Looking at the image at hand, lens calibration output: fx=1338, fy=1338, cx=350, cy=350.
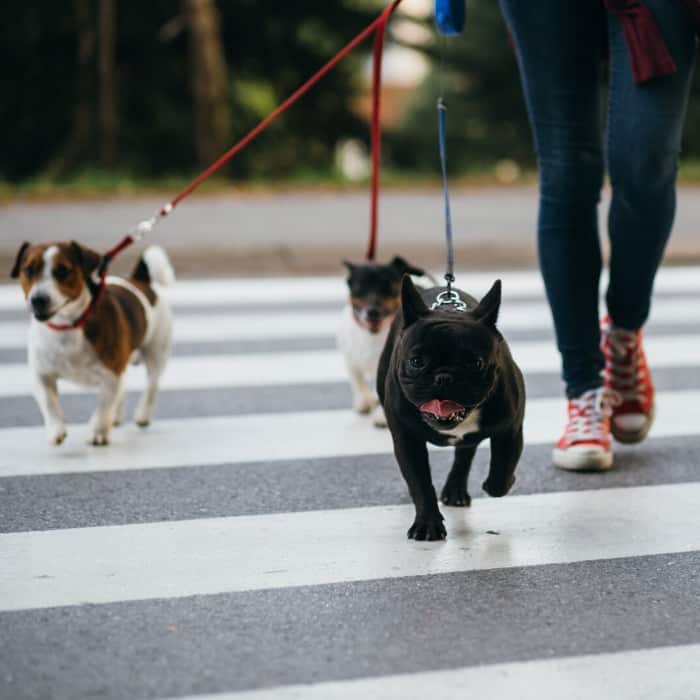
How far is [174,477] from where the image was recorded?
4.12 metres

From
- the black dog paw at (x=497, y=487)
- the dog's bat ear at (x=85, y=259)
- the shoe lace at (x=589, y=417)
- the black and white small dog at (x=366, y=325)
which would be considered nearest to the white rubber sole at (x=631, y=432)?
the shoe lace at (x=589, y=417)

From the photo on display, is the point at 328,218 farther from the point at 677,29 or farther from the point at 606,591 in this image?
the point at 606,591

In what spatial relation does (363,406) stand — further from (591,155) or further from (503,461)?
(503,461)

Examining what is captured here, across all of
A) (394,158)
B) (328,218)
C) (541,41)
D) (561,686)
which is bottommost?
(394,158)

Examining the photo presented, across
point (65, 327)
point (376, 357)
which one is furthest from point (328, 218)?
point (65, 327)

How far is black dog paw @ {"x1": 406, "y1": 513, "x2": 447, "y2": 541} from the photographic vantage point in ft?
11.1

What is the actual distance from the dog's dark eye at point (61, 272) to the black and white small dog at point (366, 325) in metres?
1.25

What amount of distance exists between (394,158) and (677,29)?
14.5 meters

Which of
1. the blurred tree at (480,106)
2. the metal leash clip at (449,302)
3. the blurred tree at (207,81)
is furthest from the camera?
the blurred tree at (480,106)

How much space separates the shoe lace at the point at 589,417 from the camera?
4.18 m

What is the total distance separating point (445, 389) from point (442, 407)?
5 cm

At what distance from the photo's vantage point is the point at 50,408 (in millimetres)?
4469

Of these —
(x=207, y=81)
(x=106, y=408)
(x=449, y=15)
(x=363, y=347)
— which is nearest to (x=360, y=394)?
(x=363, y=347)

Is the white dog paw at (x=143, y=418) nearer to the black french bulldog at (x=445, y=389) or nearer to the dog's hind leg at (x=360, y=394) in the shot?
the dog's hind leg at (x=360, y=394)
